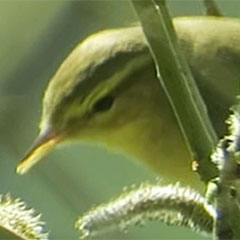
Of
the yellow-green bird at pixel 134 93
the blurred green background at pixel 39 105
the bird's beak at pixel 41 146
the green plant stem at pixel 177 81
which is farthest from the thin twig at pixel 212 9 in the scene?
the green plant stem at pixel 177 81

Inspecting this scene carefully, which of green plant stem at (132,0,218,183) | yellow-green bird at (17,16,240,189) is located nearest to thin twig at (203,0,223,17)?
yellow-green bird at (17,16,240,189)

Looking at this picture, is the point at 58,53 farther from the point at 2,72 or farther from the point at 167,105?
the point at 167,105

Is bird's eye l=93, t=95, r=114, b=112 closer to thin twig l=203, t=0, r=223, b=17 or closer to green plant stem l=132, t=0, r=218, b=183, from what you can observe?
thin twig l=203, t=0, r=223, b=17

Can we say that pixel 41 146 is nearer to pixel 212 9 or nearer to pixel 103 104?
pixel 103 104

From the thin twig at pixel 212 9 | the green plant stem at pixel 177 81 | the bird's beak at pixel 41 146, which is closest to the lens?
the green plant stem at pixel 177 81

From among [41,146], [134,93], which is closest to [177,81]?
[41,146]

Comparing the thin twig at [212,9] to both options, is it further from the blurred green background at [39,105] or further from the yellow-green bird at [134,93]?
the blurred green background at [39,105]
